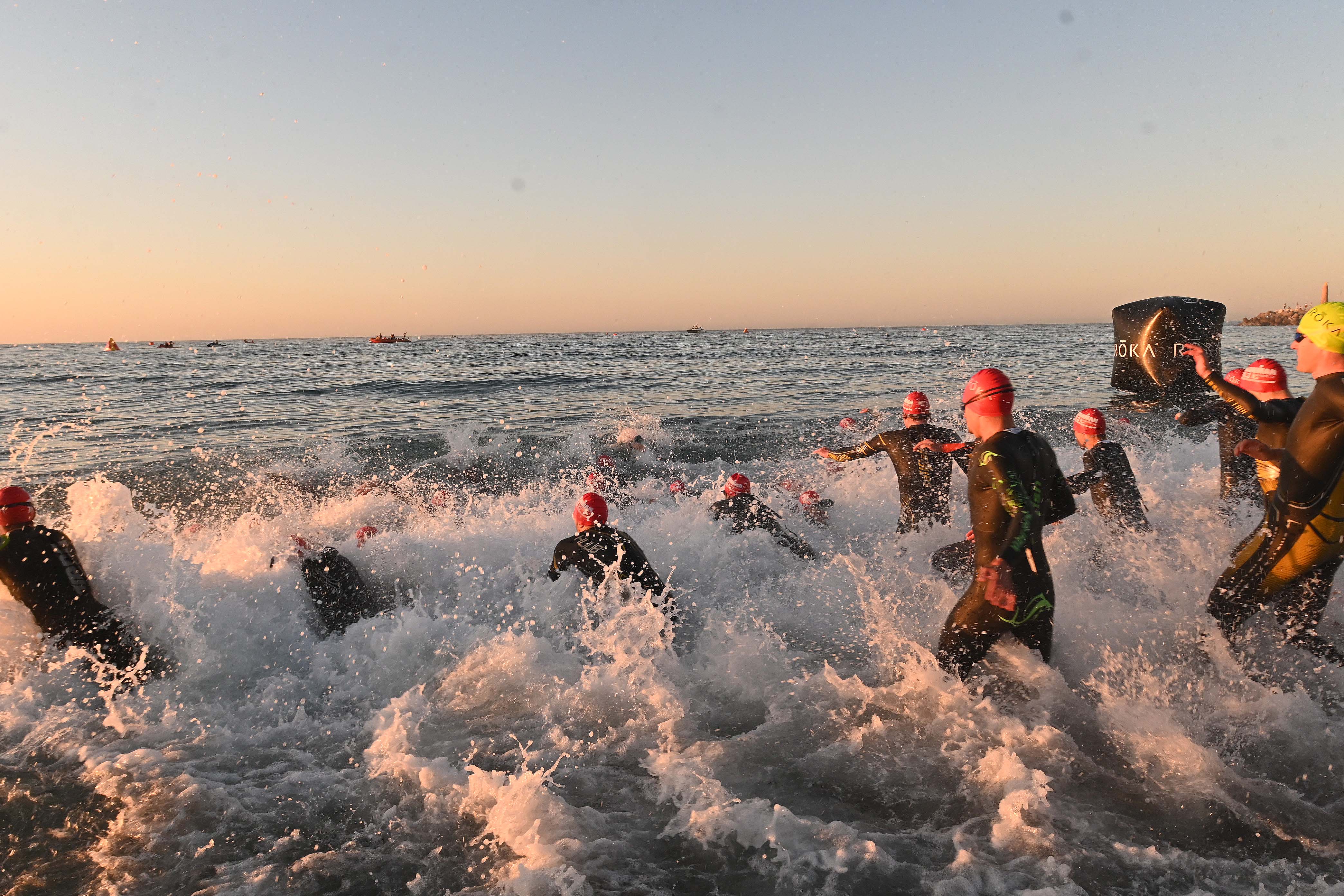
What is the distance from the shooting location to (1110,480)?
→ 6082 millimetres

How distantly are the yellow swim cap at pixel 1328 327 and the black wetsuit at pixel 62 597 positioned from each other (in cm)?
820

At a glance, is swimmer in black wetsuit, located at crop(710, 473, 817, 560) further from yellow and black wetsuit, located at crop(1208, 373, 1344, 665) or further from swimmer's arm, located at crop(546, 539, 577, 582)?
yellow and black wetsuit, located at crop(1208, 373, 1344, 665)

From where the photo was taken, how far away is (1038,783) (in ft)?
11.8

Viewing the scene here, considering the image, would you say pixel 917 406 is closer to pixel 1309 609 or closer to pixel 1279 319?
pixel 1309 609

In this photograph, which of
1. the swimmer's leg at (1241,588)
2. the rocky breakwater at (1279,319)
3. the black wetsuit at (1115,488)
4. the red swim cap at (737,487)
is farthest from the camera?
the rocky breakwater at (1279,319)

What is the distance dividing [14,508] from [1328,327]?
8733mm

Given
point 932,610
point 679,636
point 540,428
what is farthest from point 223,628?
point 540,428

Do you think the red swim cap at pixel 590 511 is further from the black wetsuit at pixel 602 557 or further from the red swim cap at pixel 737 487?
the red swim cap at pixel 737 487

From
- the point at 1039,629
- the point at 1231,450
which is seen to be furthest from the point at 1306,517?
the point at 1231,450

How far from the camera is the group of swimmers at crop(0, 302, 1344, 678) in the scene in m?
3.63

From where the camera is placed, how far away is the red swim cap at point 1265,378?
208 inches

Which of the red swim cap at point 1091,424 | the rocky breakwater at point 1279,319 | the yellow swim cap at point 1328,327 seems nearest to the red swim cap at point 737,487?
the red swim cap at point 1091,424

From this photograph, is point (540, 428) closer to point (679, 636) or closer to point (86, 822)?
point (679, 636)

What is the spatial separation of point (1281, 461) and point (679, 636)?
4.36 m
